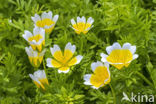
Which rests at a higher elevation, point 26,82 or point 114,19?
point 114,19

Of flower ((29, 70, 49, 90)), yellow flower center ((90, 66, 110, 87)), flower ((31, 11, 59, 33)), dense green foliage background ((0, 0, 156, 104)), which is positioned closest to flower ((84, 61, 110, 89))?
yellow flower center ((90, 66, 110, 87))

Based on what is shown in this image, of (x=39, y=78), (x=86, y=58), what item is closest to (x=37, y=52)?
(x=39, y=78)

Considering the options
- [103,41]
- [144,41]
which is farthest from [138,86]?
[103,41]

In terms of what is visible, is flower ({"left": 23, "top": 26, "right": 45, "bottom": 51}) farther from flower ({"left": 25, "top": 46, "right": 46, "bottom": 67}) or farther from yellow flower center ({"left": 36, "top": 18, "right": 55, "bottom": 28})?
yellow flower center ({"left": 36, "top": 18, "right": 55, "bottom": 28})

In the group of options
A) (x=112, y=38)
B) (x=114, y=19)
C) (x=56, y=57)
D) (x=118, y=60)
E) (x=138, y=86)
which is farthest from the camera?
(x=112, y=38)

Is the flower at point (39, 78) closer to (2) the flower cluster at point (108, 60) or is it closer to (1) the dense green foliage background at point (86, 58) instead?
(1) the dense green foliage background at point (86, 58)

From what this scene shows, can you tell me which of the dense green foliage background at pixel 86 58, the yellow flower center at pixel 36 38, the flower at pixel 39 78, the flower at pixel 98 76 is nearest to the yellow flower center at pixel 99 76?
the flower at pixel 98 76

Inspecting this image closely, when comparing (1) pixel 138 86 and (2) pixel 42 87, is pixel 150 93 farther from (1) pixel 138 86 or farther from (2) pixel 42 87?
(2) pixel 42 87

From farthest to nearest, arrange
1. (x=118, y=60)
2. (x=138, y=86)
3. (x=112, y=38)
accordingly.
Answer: (x=112, y=38), (x=138, y=86), (x=118, y=60)
